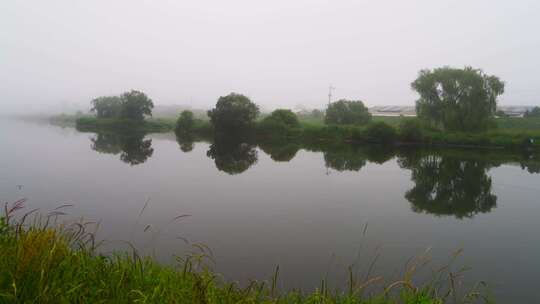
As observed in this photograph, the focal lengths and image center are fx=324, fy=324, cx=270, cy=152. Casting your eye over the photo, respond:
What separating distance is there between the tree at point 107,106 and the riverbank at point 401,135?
1393 centimetres

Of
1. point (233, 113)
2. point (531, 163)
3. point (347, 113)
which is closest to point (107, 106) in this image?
point (233, 113)

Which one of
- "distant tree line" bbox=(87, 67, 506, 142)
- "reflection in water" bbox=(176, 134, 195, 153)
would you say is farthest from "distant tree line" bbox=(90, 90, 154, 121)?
"reflection in water" bbox=(176, 134, 195, 153)

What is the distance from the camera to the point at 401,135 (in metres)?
42.3

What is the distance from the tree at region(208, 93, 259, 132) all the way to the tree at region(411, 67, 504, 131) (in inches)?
941

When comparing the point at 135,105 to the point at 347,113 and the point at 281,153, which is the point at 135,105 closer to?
the point at 347,113

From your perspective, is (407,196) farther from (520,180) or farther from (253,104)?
(253,104)

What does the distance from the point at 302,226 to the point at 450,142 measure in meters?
36.3

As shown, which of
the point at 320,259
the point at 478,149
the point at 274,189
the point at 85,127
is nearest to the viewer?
the point at 320,259

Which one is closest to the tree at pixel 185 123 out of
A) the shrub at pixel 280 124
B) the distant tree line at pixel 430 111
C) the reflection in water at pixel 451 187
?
the distant tree line at pixel 430 111

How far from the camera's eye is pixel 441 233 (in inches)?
411

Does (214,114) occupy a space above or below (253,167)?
above

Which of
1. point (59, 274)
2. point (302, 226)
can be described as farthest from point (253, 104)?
point (59, 274)

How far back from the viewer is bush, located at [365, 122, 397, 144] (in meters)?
42.7

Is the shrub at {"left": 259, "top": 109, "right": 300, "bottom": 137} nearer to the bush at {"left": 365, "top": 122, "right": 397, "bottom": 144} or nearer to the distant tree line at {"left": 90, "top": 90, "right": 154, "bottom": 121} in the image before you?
the bush at {"left": 365, "top": 122, "right": 397, "bottom": 144}
